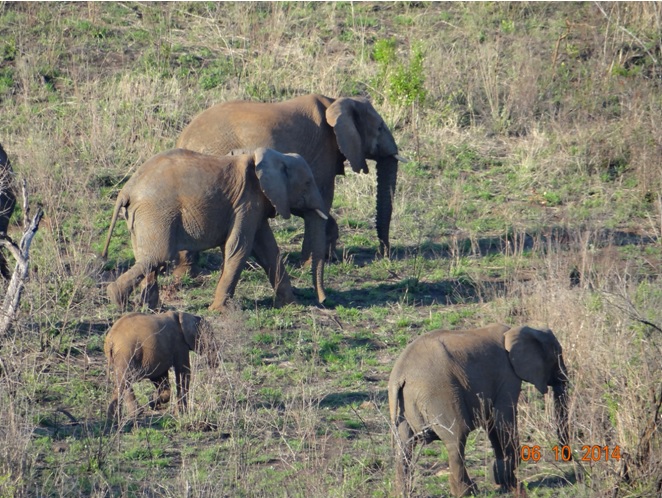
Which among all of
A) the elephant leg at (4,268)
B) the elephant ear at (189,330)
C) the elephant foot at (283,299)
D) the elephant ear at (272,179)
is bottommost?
the elephant foot at (283,299)

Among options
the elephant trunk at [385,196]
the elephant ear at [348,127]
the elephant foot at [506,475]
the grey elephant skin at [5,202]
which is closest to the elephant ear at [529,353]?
the elephant foot at [506,475]

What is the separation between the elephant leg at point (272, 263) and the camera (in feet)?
43.3

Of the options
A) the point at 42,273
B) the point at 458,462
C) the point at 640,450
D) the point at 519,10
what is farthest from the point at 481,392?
the point at 519,10

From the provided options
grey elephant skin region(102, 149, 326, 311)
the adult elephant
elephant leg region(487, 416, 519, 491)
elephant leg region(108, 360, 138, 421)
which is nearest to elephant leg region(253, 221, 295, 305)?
grey elephant skin region(102, 149, 326, 311)

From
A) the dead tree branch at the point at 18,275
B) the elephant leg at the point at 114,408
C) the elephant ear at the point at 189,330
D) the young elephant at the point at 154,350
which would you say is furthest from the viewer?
the dead tree branch at the point at 18,275

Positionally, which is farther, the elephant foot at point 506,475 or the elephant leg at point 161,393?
the elephant leg at point 161,393

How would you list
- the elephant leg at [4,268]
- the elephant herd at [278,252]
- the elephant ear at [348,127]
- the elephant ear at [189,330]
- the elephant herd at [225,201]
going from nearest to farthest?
the elephant herd at [278,252] → the elephant ear at [189,330] → the elephant herd at [225,201] → the elephant leg at [4,268] → the elephant ear at [348,127]

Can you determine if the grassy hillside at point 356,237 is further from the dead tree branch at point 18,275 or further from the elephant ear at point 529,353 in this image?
the elephant ear at point 529,353

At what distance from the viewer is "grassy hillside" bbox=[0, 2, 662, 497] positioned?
962cm

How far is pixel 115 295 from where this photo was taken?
12633mm

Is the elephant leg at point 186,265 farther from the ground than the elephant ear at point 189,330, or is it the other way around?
the elephant ear at point 189,330

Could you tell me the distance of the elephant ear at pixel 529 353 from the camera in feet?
31.2

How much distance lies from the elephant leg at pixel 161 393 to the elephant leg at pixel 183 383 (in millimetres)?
129

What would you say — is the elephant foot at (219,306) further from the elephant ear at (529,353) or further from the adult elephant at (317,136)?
the elephant ear at (529,353)
